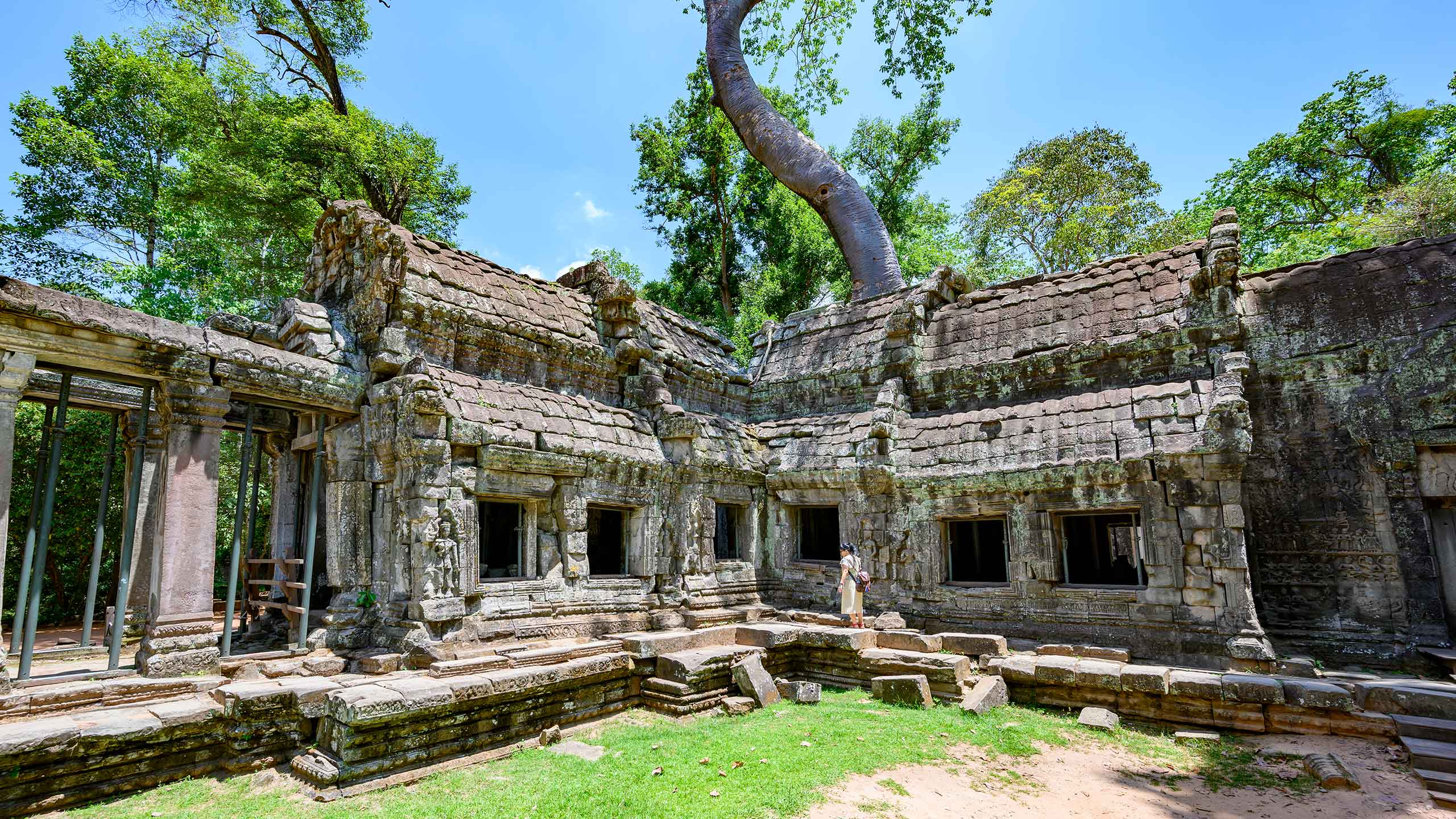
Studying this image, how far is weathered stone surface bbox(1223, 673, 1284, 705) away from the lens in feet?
22.3

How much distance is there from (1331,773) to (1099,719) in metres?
1.92

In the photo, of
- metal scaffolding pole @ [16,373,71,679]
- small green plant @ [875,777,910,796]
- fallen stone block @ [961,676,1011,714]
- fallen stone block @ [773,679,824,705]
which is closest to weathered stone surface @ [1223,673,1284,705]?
fallen stone block @ [961,676,1011,714]

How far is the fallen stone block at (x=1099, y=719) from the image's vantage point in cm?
721

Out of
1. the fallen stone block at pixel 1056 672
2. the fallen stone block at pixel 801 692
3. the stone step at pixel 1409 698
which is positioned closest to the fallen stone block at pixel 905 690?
the fallen stone block at pixel 801 692

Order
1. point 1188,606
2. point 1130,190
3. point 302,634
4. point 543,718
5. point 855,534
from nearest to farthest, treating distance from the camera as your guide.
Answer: point 543,718 → point 302,634 → point 1188,606 → point 855,534 → point 1130,190

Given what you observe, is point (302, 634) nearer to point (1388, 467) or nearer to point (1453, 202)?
point (1388, 467)

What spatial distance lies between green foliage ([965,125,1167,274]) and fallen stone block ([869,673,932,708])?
15.4 m

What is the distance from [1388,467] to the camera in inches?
332

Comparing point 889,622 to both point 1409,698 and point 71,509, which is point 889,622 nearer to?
point 1409,698

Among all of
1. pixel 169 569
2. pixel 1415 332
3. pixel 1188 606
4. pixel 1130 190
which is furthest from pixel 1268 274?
pixel 169 569

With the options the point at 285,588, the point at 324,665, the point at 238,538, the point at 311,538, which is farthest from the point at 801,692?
the point at 285,588

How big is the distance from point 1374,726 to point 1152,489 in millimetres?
3077

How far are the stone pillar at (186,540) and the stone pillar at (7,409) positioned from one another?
41.1 inches

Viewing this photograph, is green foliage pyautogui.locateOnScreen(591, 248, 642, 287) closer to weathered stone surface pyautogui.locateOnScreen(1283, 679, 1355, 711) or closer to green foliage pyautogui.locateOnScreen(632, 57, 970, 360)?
green foliage pyautogui.locateOnScreen(632, 57, 970, 360)
